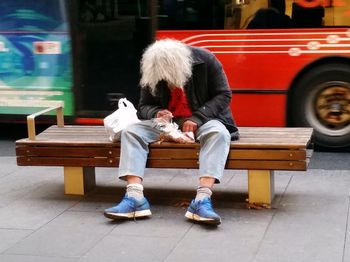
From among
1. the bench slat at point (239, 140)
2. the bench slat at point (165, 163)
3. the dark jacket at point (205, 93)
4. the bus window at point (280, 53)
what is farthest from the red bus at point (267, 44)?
the bench slat at point (165, 163)

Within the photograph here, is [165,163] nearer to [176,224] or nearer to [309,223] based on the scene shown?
[176,224]

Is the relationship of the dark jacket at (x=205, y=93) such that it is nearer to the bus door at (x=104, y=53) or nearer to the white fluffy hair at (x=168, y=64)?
the white fluffy hair at (x=168, y=64)

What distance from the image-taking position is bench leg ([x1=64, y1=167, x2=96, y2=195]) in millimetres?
5852

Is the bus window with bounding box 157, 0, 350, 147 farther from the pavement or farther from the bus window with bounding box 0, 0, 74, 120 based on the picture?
the bus window with bounding box 0, 0, 74, 120

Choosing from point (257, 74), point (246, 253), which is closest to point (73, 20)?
point (257, 74)

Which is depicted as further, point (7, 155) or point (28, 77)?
point (28, 77)

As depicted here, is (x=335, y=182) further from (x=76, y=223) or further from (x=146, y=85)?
(x=76, y=223)

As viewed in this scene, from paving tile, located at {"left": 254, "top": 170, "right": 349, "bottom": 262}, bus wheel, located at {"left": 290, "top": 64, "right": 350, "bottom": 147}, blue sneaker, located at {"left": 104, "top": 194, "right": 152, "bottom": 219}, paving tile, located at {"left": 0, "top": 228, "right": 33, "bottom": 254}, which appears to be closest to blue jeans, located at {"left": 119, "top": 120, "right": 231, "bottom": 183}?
blue sneaker, located at {"left": 104, "top": 194, "right": 152, "bottom": 219}

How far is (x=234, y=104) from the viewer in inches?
304

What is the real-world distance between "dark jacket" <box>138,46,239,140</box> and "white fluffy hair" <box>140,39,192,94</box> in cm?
10

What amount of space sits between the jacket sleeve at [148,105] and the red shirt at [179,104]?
0.13 metres

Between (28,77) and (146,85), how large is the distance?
3.40 meters

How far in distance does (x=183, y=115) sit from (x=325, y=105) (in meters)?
2.75

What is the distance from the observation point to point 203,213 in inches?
194
